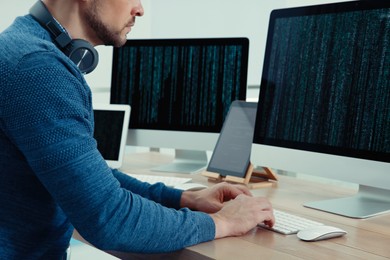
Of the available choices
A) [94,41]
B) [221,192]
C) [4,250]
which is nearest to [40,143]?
[4,250]

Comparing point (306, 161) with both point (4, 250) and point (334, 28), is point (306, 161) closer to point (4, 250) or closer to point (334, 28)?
point (334, 28)

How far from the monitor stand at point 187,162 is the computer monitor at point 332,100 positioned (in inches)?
17.1

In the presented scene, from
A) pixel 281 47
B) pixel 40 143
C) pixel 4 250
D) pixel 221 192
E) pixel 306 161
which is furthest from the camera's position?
pixel 281 47

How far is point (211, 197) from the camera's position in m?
1.29

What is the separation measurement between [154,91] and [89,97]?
1010 millimetres

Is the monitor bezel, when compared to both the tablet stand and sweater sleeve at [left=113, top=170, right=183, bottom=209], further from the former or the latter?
sweater sleeve at [left=113, top=170, right=183, bottom=209]

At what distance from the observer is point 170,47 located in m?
1.96

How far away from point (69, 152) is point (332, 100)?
0.75 meters

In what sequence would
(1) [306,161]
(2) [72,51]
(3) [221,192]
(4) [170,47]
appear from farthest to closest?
(4) [170,47]
(1) [306,161]
(3) [221,192]
(2) [72,51]

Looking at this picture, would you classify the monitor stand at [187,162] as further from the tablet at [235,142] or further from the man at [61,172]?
the man at [61,172]

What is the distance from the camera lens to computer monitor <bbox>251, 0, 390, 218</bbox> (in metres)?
1.29

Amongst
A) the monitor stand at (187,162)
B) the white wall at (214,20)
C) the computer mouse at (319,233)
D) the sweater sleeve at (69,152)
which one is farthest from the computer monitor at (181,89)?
the white wall at (214,20)

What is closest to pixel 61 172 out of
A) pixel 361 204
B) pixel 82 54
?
pixel 82 54

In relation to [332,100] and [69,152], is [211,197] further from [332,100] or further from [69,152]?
[69,152]
